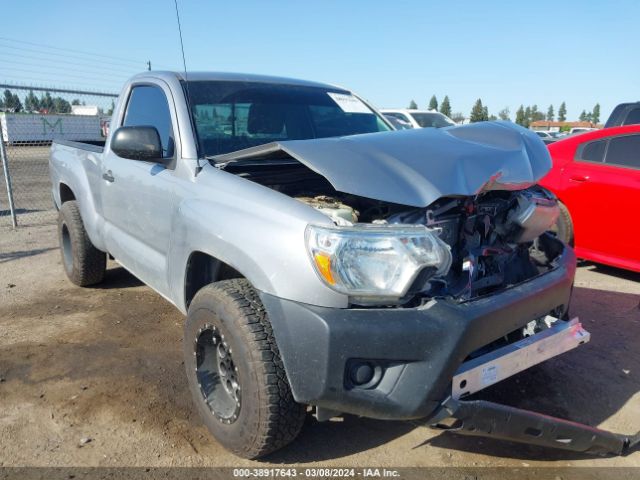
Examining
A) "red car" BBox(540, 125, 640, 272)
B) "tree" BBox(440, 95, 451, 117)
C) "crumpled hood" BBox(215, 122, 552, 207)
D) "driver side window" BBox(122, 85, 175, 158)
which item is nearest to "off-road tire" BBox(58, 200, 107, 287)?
"driver side window" BBox(122, 85, 175, 158)

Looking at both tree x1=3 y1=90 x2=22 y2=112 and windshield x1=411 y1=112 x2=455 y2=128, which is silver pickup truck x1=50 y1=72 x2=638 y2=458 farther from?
windshield x1=411 y1=112 x2=455 y2=128

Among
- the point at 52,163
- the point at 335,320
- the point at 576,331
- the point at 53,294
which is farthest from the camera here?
the point at 52,163

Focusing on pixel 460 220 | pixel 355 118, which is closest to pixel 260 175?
pixel 460 220

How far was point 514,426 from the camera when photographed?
7.12ft

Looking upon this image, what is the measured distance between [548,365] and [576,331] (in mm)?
854

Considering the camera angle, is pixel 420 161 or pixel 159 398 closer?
pixel 420 161

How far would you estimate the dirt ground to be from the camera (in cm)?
260

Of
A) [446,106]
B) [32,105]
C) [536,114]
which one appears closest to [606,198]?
[32,105]

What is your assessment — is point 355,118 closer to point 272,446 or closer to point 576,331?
point 576,331

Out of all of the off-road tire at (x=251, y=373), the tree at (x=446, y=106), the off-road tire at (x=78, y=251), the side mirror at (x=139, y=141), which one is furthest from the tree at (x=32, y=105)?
the tree at (x=446, y=106)

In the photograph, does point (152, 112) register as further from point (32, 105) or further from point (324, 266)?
point (32, 105)

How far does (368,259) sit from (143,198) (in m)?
1.81

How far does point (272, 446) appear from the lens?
2.37 meters

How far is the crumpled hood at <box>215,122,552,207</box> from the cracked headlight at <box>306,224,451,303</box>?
0.64 ft
